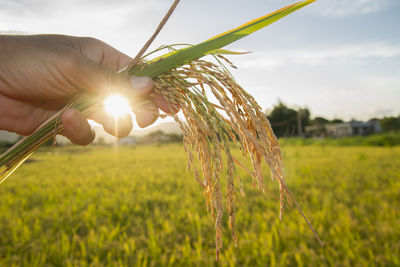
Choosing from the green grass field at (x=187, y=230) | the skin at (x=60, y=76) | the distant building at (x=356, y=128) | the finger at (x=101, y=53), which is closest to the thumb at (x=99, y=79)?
the skin at (x=60, y=76)

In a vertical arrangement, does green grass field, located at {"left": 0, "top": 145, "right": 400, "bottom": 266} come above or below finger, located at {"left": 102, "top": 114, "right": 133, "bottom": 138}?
below

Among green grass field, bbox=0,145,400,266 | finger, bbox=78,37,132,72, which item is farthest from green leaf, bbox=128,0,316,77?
green grass field, bbox=0,145,400,266

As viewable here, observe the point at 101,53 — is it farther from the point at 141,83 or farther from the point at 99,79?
the point at 141,83

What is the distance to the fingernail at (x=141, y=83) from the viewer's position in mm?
1311

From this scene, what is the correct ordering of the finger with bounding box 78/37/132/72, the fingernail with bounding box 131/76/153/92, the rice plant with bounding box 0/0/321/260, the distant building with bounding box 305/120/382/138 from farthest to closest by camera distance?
the distant building with bounding box 305/120/382/138, the finger with bounding box 78/37/132/72, the fingernail with bounding box 131/76/153/92, the rice plant with bounding box 0/0/321/260

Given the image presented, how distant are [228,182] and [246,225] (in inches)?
141

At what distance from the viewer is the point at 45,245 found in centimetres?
370

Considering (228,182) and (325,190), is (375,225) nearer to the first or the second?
(325,190)

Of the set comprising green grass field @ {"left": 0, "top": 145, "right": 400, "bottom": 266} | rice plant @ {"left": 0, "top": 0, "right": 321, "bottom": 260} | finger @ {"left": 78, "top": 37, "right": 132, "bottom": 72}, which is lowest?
green grass field @ {"left": 0, "top": 145, "right": 400, "bottom": 266}

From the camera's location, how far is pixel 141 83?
4.36 ft

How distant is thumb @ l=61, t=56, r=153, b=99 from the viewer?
1393 mm

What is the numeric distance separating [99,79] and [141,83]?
332mm

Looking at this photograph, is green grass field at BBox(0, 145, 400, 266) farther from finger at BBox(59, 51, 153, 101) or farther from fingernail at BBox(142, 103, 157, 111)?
finger at BBox(59, 51, 153, 101)

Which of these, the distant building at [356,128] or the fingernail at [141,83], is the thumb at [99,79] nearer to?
the fingernail at [141,83]
